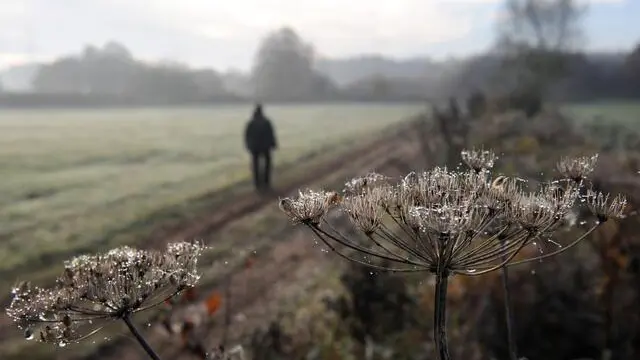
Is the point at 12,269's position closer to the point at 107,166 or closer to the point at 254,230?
the point at 254,230

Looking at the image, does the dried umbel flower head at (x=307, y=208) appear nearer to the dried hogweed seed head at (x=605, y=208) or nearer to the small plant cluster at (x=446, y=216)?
the small plant cluster at (x=446, y=216)

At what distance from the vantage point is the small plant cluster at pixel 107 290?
7.31 feet

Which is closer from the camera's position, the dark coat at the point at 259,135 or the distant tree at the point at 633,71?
the dark coat at the point at 259,135

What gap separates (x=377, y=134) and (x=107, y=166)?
55.8ft

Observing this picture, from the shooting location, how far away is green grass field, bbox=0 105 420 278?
13.0m

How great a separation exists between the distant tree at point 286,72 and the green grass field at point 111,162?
15.2 feet

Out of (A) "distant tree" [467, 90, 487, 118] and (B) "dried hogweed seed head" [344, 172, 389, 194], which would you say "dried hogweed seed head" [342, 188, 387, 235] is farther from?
(A) "distant tree" [467, 90, 487, 118]

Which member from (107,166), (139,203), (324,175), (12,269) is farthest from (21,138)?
(12,269)

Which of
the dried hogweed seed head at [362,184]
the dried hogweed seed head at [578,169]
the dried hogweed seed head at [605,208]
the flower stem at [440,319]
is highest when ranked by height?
the dried hogweed seed head at [578,169]

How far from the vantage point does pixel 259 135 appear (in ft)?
65.1

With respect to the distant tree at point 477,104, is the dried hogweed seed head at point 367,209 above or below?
above

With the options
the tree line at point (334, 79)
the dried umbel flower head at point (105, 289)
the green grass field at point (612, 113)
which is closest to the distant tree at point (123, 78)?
the tree line at point (334, 79)

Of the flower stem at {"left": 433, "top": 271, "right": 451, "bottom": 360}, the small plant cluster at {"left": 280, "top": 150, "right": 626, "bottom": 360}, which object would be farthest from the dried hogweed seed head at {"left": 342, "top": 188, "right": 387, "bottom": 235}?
the flower stem at {"left": 433, "top": 271, "right": 451, "bottom": 360}

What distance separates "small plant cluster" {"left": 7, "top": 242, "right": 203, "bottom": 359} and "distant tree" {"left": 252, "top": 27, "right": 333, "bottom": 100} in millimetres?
42518
